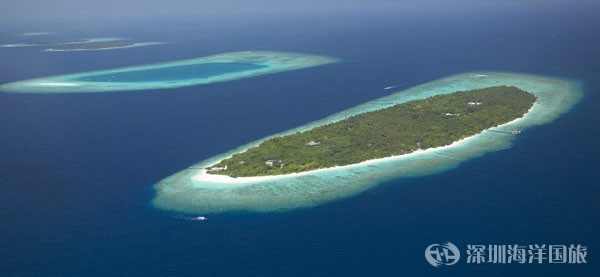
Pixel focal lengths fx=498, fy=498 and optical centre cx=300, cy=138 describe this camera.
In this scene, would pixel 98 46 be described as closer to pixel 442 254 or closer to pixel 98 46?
pixel 98 46

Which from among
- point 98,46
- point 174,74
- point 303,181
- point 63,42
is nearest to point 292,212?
point 303,181

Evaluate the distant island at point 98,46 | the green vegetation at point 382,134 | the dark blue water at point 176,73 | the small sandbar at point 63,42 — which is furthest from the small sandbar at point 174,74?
the small sandbar at point 63,42

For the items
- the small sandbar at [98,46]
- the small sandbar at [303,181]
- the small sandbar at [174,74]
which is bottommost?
the small sandbar at [303,181]

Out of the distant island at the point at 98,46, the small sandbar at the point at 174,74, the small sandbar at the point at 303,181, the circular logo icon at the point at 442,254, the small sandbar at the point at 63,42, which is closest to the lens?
the circular logo icon at the point at 442,254

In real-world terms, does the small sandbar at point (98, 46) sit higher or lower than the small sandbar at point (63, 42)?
lower

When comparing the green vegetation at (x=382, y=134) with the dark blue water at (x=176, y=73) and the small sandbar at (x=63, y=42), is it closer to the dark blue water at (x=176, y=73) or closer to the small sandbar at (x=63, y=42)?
the dark blue water at (x=176, y=73)

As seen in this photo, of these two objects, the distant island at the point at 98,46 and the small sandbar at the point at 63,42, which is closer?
the distant island at the point at 98,46

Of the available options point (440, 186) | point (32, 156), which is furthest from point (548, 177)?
point (32, 156)
